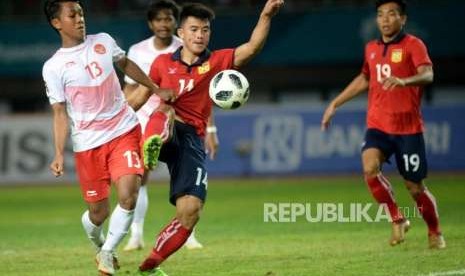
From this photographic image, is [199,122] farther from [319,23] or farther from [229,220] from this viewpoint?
[319,23]

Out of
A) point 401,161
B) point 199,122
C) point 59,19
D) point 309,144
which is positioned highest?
point 59,19

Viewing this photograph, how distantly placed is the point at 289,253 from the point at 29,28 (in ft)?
73.9

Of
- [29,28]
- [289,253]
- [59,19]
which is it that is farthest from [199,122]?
[29,28]

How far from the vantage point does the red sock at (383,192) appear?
1159cm

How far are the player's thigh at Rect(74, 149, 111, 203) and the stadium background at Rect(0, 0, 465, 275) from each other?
111 centimetres

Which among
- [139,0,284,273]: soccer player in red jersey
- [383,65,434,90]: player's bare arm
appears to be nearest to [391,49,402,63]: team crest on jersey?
[383,65,434,90]: player's bare arm

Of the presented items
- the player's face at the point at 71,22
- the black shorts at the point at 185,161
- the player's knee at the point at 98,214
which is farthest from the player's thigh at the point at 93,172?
the player's face at the point at 71,22

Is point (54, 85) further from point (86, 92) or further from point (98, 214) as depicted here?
point (98, 214)

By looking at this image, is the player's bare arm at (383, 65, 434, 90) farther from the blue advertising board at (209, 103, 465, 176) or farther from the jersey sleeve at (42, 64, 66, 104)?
the blue advertising board at (209, 103, 465, 176)

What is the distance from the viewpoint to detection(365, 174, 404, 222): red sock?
38.0 ft

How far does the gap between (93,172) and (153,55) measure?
3.20 m

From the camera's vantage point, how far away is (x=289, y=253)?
1132cm

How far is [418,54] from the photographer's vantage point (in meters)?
11.3
